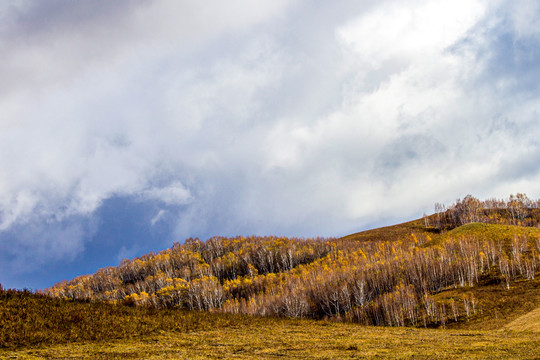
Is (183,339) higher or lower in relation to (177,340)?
lower

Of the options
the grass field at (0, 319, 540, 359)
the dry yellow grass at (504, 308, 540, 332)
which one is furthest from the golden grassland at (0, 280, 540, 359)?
the dry yellow grass at (504, 308, 540, 332)

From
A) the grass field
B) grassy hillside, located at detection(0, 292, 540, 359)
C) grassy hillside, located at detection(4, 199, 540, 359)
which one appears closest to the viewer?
the grass field

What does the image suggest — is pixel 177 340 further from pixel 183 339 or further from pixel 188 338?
pixel 188 338

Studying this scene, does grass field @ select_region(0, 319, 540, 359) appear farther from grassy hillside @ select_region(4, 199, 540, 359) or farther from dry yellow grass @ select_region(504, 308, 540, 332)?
dry yellow grass @ select_region(504, 308, 540, 332)

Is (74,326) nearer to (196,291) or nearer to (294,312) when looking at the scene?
(294,312)

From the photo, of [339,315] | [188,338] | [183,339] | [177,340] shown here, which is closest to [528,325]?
[188,338]

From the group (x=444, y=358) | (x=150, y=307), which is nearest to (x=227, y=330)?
(x=150, y=307)

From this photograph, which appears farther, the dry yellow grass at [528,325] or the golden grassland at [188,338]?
the dry yellow grass at [528,325]

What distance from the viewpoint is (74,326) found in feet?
96.7

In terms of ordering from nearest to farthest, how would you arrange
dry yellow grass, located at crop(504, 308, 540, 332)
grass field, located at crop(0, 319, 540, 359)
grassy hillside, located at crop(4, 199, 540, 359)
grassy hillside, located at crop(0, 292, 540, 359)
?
1. grass field, located at crop(0, 319, 540, 359)
2. grassy hillside, located at crop(0, 292, 540, 359)
3. grassy hillside, located at crop(4, 199, 540, 359)
4. dry yellow grass, located at crop(504, 308, 540, 332)

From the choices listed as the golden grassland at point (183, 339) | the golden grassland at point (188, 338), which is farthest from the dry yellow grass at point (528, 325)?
the golden grassland at point (183, 339)

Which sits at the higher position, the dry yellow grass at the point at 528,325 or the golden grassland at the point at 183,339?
the golden grassland at the point at 183,339

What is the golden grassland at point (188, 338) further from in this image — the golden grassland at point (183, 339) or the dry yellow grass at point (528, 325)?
the dry yellow grass at point (528, 325)

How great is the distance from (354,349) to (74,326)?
2299 cm
